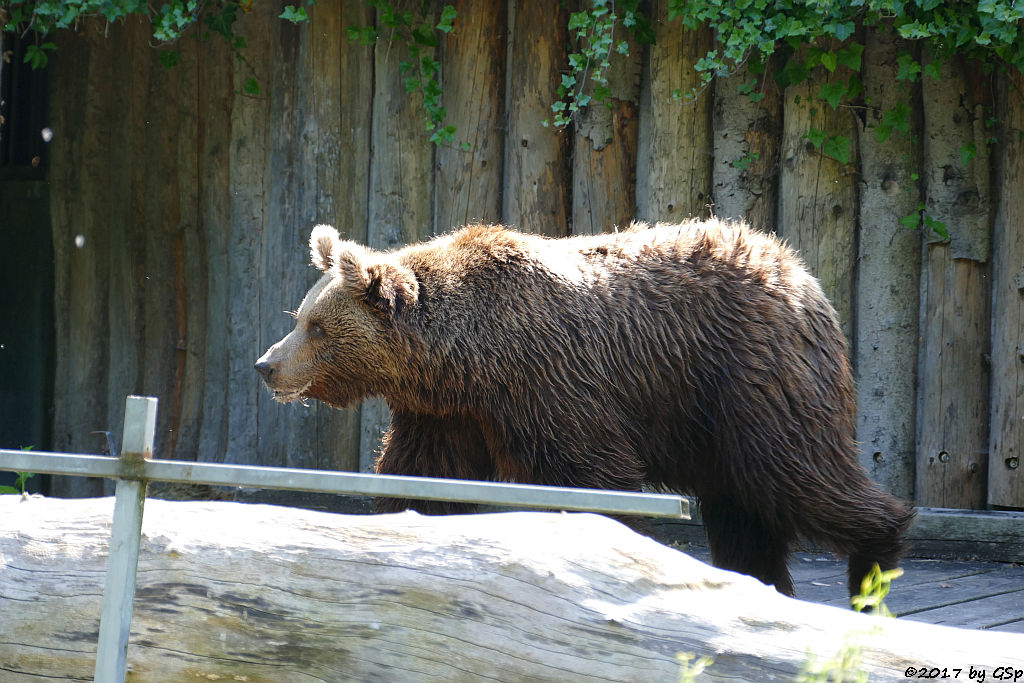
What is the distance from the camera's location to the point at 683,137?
6008mm

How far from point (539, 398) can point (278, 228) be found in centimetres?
314

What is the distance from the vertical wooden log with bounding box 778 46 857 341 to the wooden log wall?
11 millimetres

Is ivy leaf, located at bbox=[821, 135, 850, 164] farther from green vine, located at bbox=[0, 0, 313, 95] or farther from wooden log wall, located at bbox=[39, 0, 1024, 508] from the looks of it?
green vine, located at bbox=[0, 0, 313, 95]

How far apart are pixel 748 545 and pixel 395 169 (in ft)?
10.00

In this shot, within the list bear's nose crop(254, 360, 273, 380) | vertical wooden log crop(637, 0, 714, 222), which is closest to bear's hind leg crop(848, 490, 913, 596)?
vertical wooden log crop(637, 0, 714, 222)

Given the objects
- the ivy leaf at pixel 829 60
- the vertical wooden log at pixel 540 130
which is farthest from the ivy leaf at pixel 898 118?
the vertical wooden log at pixel 540 130

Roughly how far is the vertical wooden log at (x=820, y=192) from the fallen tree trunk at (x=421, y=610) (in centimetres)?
381

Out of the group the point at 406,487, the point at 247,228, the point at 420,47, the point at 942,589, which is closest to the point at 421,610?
the point at 406,487

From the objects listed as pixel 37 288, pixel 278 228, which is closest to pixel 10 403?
pixel 37 288

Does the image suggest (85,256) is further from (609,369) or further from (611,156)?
(609,369)

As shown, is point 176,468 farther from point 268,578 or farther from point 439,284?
point 439,284

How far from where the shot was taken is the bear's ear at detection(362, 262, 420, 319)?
4395 millimetres

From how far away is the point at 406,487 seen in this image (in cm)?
205

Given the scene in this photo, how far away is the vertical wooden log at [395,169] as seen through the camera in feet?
21.2
